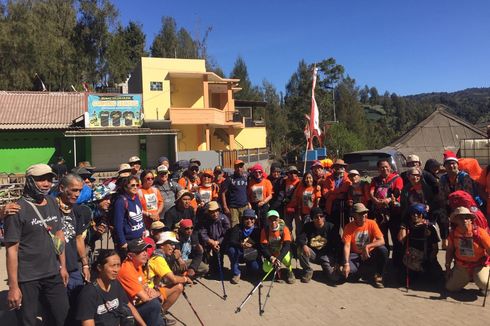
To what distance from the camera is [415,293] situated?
5523 millimetres

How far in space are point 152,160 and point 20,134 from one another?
727cm

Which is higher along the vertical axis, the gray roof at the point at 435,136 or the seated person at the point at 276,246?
the gray roof at the point at 435,136

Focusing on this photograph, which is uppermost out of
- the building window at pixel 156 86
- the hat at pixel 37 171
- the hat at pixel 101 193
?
the building window at pixel 156 86

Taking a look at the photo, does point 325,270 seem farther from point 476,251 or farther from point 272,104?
point 272,104

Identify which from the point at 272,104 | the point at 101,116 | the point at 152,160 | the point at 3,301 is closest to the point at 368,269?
the point at 3,301

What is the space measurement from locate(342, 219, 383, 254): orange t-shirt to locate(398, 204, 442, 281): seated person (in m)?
0.45

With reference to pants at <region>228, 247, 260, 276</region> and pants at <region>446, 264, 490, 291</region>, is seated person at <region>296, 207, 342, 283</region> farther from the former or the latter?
pants at <region>446, 264, 490, 291</region>

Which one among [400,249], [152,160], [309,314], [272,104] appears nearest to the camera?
[309,314]

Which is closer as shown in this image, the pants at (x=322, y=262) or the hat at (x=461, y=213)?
the hat at (x=461, y=213)

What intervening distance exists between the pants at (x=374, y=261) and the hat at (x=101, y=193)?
3816 mm

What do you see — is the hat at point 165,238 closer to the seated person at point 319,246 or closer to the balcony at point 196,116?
the seated person at point 319,246

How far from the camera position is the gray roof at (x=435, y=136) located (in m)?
23.9

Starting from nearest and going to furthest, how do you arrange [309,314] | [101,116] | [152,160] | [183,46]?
[309,314]
[101,116]
[152,160]
[183,46]

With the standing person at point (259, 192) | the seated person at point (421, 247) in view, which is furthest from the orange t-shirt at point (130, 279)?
the seated person at point (421, 247)
